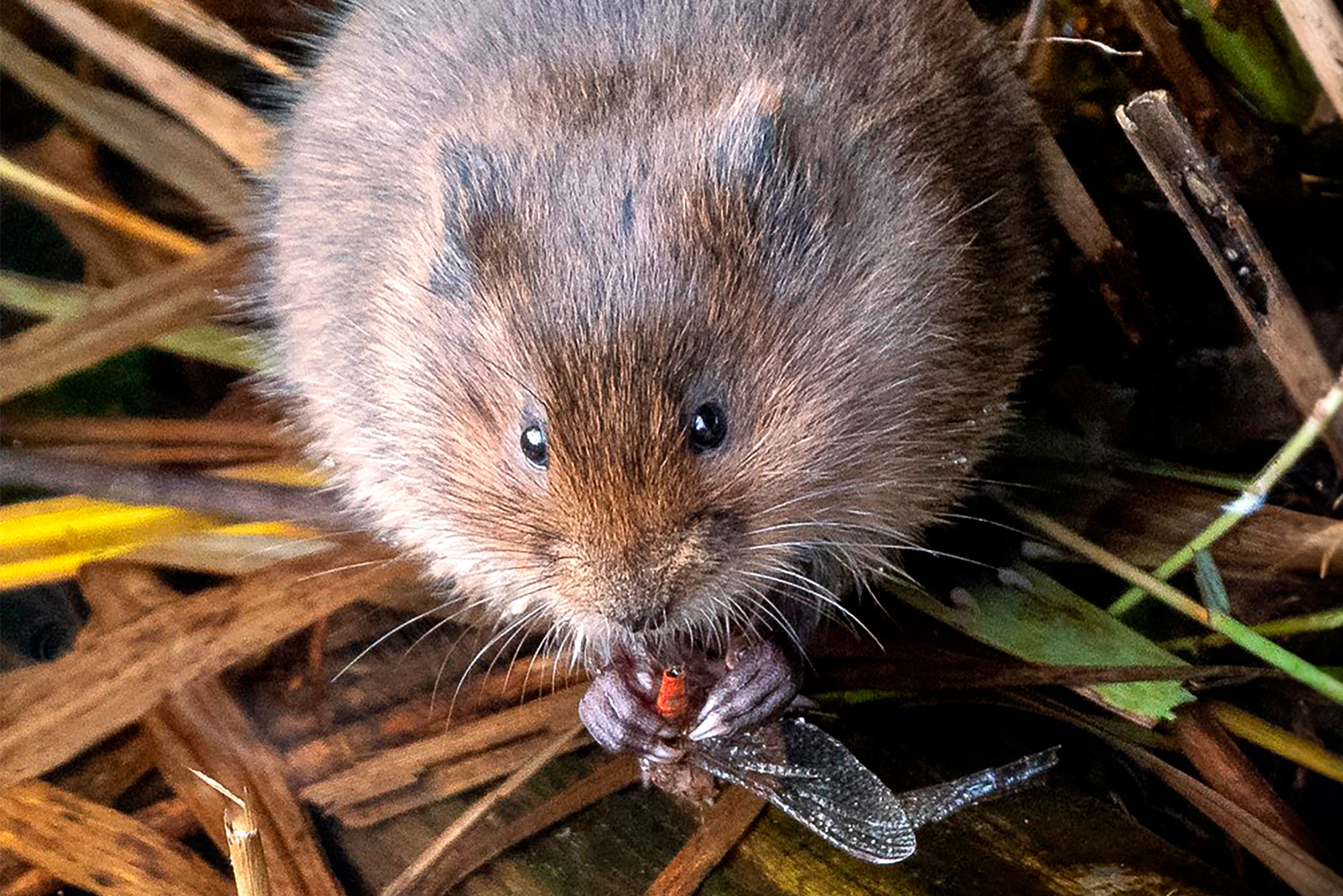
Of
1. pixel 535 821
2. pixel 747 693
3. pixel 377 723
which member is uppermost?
pixel 377 723

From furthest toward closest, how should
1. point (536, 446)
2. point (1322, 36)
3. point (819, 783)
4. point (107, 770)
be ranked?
point (107, 770), point (819, 783), point (1322, 36), point (536, 446)

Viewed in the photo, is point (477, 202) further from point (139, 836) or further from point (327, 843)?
point (139, 836)

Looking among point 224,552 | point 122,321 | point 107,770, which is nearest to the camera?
point 107,770

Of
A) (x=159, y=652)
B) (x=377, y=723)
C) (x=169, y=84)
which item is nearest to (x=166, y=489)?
(x=159, y=652)

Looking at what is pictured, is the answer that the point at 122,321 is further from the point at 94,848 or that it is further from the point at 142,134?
the point at 94,848

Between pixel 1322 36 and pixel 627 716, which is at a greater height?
pixel 1322 36

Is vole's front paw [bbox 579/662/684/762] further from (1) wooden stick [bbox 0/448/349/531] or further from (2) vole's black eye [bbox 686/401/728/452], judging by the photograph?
(1) wooden stick [bbox 0/448/349/531]

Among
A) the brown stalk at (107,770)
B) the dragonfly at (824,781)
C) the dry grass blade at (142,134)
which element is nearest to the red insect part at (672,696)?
the dragonfly at (824,781)

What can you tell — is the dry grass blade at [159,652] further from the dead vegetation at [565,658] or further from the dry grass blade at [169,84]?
the dry grass blade at [169,84]
